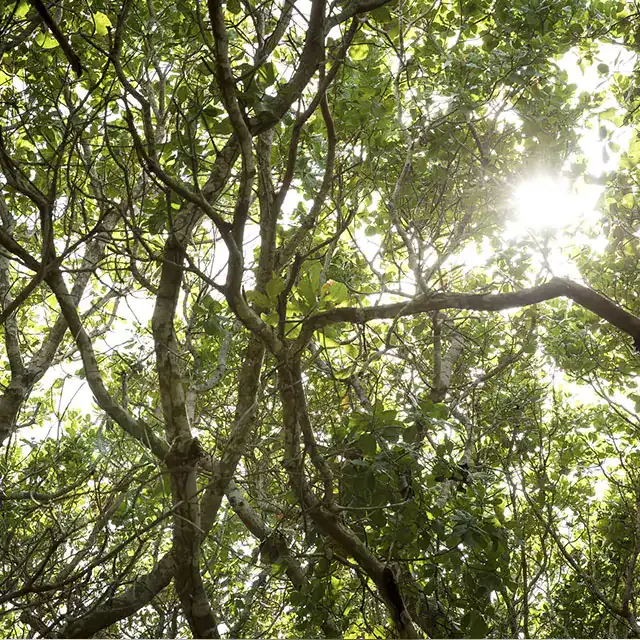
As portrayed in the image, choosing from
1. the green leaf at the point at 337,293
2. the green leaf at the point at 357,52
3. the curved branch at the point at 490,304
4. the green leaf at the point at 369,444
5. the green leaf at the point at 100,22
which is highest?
the green leaf at the point at 100,22

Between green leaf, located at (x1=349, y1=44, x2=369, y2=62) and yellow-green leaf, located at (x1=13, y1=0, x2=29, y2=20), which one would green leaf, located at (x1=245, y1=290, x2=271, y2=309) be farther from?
yellow-green leaf, located at (x1=13, y1=0, x2=29, y2=20)

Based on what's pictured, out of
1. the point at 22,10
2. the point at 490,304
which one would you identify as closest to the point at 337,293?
the point at 490,304

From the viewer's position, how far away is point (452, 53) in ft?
14.2

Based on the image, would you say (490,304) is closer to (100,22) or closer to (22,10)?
(100,22)

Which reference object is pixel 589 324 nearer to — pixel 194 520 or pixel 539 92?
pixel 539 92

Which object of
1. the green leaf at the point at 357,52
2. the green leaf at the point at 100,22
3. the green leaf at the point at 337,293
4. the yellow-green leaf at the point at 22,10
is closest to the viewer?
the green leaf at the point at 337,293

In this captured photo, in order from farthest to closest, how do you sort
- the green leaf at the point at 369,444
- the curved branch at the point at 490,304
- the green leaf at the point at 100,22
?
1. the green leaf at the point at 100,22
2. the green leaf at the point at 369,444
3. the curved branch at the point at 490,304

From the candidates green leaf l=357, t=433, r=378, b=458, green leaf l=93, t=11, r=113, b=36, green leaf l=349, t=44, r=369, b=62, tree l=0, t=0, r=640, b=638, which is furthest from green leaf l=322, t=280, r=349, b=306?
green leaf l=93, t=11, r=113, b=36

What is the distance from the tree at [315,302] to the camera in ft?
8.84

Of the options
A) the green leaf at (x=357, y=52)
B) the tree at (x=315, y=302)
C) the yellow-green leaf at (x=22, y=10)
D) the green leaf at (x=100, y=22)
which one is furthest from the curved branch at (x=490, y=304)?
the green leaf at (x=100, y=22)

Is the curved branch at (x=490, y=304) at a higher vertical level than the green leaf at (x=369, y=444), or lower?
higher

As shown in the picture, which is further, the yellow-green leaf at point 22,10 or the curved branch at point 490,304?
the yellow-green leaf at point 22,10

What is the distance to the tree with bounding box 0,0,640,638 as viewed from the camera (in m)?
2.69

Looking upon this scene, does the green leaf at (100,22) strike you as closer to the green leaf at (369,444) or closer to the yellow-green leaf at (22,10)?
the yellow-green leaf at (22,10)
